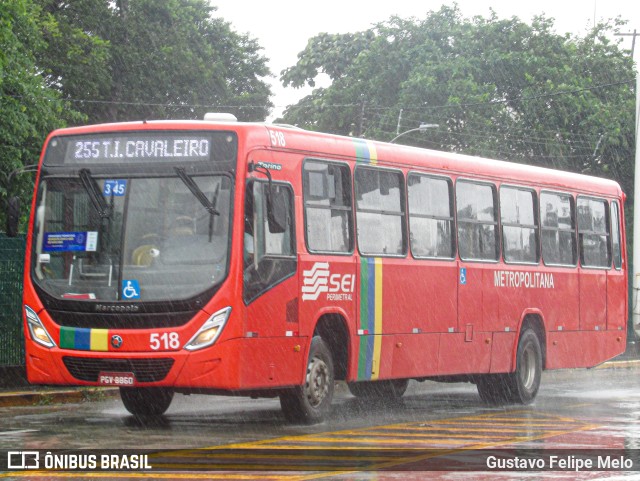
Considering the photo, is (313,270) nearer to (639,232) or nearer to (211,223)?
(211,223)

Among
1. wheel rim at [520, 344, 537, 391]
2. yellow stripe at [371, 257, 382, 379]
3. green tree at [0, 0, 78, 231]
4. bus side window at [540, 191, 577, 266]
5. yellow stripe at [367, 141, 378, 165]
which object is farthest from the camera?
green tree at [0, 0, 78, 231]

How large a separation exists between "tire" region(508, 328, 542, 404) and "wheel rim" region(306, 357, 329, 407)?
4.77 m

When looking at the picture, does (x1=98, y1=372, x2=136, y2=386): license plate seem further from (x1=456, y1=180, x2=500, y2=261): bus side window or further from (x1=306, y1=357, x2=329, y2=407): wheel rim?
(x1=456, y1=180, x2=500, y2=261): bus side window

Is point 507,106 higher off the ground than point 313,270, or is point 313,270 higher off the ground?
point 507,106

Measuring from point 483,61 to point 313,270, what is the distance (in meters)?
40.4

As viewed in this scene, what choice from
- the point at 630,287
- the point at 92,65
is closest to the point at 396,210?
the point at 630,287

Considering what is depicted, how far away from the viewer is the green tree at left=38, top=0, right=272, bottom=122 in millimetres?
45750

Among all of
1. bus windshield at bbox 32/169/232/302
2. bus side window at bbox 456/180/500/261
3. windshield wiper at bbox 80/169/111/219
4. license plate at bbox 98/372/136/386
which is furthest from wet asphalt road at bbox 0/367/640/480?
windshield wiper at bbox 80/169/111/219

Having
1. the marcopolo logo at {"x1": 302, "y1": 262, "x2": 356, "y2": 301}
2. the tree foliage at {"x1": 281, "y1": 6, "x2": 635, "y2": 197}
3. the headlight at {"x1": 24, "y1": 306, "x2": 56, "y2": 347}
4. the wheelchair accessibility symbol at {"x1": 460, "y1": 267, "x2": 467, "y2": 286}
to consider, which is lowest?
the headlight at {"x1": 24, "y1": 306, "x2": 56, "y2": 347}

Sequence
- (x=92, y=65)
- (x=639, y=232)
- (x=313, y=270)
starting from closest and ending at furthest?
Answer: (x=313, y=270)
(x=639, y=232)
(x=92, y=65)

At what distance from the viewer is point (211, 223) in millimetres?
12852

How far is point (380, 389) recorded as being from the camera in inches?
728

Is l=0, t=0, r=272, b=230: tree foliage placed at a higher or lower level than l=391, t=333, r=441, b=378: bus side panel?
higher

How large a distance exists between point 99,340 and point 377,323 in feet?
11.7
